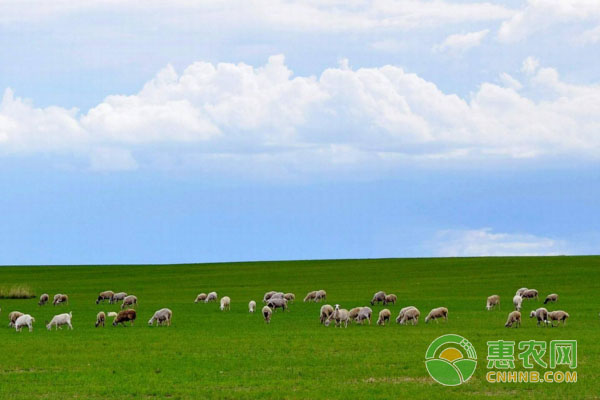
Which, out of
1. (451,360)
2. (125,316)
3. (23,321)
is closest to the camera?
(451,360)

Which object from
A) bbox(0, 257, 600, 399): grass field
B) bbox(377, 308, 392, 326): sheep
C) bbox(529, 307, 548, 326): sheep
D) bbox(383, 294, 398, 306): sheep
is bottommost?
bbox(0, 257, 600, 399): grass field

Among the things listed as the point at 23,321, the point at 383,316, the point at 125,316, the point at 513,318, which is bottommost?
the point at 23,321

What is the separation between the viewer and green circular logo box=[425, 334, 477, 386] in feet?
73.9

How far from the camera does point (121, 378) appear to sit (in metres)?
23.1

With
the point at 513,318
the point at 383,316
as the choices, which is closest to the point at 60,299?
the point at 383,316

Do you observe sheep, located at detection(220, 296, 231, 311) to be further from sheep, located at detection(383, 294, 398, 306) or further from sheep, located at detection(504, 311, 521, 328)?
sheep, located at detection(504, 311, 521, 328)

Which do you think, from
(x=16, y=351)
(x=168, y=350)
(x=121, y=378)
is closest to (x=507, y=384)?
(x=121, y=378)

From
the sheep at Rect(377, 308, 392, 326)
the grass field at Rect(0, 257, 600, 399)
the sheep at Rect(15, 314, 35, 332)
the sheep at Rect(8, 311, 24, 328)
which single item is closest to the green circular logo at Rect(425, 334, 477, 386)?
the grass field at Rect(0, 257, 600, 399)

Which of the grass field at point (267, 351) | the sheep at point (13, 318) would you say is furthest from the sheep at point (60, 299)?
the sheep at point (13, 318)

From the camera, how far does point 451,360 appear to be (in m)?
25.6

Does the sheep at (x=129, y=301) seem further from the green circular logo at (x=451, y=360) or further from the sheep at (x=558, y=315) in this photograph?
the sheep at (x=558, y=315)

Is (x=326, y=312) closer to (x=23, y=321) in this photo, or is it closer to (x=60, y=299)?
(x=23, y=321)

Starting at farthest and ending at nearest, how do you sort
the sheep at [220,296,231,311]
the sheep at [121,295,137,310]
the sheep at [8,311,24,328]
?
the sheep at [121,295,137,310] < the sheep at [220,296,231,311] < the sheep at [8,311,24,328]

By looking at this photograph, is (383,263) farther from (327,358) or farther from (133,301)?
(327,358)
